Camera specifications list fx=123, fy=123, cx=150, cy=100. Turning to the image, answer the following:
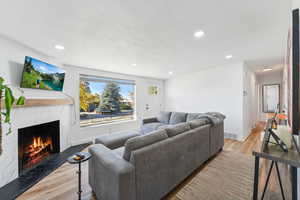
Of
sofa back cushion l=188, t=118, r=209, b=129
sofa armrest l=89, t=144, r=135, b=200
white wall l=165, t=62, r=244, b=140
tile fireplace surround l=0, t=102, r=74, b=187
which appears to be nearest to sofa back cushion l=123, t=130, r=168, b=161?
sofa armrest l=89, t=144, r=135, b=200

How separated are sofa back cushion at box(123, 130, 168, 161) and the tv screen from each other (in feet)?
7.79

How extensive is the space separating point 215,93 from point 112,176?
431 centimetres

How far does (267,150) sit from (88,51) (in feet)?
10.7

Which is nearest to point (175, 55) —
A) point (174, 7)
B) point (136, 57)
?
point (136, 57)

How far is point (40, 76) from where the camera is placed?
8.39 ft

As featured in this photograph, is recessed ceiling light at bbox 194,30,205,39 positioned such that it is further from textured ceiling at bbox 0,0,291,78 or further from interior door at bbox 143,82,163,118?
interior door at bbox 143,82,163,118

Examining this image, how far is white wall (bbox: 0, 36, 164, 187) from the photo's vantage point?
204 centimetres

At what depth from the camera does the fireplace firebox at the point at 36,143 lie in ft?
7.79

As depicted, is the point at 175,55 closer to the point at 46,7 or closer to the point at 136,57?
the point at 136,57

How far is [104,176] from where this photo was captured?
1400 mm

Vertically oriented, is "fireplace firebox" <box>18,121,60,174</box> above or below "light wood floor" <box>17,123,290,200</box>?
above

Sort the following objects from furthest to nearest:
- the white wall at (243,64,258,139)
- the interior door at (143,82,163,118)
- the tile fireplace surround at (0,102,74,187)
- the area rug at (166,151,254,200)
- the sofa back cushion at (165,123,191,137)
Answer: the interior door at (143,82,163,118), the white wall at (243,64,258,139), the tile fireplace surround at (0,102,74,187), the sofa back cushion at (165,123,191,137), the area rug at (166,151,254,200)

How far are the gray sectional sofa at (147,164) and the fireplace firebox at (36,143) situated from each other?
1.72 metres

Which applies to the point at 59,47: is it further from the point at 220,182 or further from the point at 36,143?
the point at 220,182
